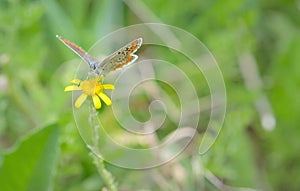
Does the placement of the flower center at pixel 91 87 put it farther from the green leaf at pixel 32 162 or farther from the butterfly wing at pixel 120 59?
the green leaf at pixel 32 162

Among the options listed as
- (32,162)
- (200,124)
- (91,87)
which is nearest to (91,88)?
(91,87)

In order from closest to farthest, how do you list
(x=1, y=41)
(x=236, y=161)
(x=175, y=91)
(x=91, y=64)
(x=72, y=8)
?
1. (x=91, y=64)
2. (x=1, y=41)
3. (x=236, y=161)
4. (x=175, y=91)
5. (x=72, y=8)

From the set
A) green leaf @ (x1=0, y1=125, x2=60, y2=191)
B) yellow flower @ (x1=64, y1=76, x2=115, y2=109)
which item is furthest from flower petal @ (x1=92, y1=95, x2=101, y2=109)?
green leaf @ (x1=0, y1=125, x2=60, y2=191)

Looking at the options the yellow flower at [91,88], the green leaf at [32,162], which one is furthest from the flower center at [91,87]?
the green leaf at [32,162]

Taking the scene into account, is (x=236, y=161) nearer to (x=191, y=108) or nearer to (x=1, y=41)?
(x=191, y=108)

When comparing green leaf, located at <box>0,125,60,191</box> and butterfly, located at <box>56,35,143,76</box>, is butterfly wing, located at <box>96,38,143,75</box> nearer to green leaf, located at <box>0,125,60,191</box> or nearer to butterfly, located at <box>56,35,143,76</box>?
butterfly, located at <box>56,35,143,76</box>

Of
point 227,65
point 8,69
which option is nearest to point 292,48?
point 227,65
